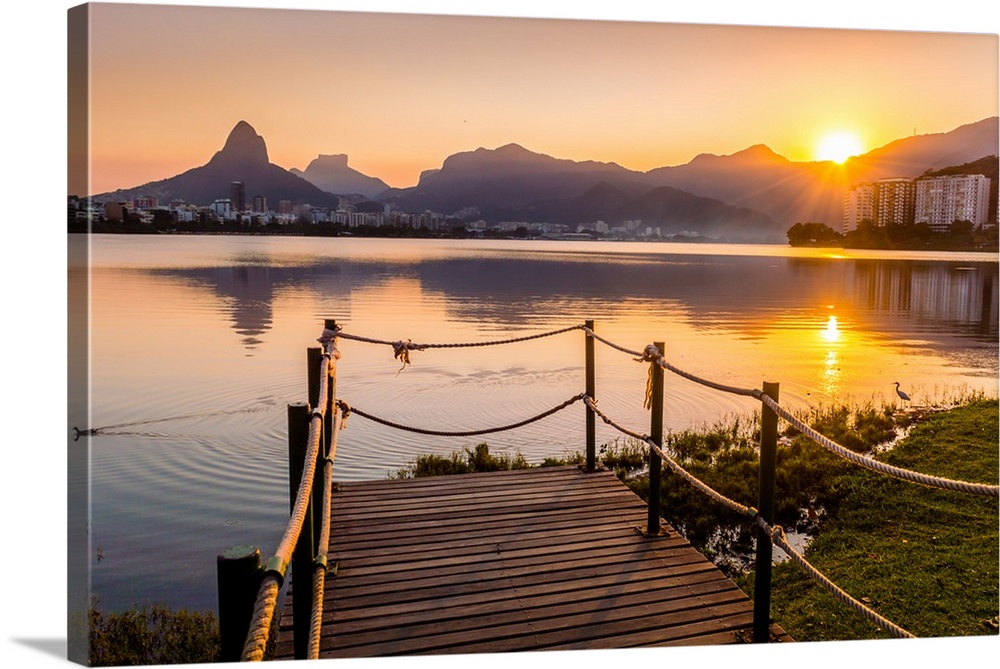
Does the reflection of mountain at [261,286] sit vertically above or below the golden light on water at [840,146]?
below

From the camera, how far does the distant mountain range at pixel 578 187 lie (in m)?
13.9

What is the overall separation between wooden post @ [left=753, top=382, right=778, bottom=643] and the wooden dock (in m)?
0.06

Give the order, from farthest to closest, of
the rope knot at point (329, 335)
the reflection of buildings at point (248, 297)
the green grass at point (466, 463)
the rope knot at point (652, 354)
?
the reflection of buildings at point (248, 297)
the green grass at point (466, 463)
the rope knot at point (329, 335)
the rope knot at point (652, 354)

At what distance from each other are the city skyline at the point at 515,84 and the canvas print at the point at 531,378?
0.20ft

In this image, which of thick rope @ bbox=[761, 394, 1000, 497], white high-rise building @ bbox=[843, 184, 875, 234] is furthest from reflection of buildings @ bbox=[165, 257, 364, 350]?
thick rope @ bbox=[761, 394, 1000, 497]

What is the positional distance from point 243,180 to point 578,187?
778cm

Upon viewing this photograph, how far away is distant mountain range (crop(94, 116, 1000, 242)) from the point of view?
13852 mm

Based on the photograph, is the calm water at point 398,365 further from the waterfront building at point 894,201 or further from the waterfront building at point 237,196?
the waterfront building at point 237,196

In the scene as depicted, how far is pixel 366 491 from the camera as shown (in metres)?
4.64

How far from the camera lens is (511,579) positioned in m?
3.45

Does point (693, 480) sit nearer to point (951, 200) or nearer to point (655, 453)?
point (655, 453)

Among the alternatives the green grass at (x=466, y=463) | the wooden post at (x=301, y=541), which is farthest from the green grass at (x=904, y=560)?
the wooden post at (x=301, y=541)

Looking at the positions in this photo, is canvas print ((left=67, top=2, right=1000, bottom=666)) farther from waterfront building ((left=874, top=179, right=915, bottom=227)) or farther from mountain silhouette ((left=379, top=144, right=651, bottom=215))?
mountain silhouette ((left=379, top=144, right=651, bottom=215))

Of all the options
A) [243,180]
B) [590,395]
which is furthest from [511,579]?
[243,180]
